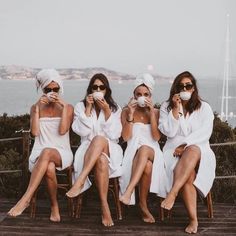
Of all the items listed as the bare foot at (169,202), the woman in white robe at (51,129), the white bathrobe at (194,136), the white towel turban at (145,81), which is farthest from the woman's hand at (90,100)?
the bare foot at (169,202)

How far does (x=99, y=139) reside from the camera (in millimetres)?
4215

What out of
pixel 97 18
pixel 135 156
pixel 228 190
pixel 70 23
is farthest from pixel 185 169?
pixel 97 18

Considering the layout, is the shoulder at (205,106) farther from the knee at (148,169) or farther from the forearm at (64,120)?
the forearm at (64,120)

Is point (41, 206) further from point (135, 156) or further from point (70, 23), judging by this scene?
point (70, 23)

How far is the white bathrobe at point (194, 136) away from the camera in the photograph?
4.12 metres

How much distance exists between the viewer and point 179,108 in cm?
431

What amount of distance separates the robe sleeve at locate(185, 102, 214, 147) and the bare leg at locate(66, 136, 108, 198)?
2.51 ft

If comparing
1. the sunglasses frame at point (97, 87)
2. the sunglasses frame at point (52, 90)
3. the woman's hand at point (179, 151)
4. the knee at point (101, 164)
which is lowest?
the knee at point (101, 164)

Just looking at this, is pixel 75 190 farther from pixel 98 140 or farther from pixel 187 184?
pixel 187 184

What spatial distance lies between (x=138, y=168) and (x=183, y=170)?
397 mm

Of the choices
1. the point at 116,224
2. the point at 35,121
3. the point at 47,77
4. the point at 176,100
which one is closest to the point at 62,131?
the point at 35,121

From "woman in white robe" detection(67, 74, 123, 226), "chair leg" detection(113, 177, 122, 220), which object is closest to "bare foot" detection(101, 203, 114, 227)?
"woman in white robe" detection(67, 74, 123, 226)

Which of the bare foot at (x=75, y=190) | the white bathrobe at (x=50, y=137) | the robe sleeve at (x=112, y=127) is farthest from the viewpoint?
the white bathrobe at (x=50, y=137)

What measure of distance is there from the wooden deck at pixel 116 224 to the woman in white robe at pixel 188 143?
218 mm
